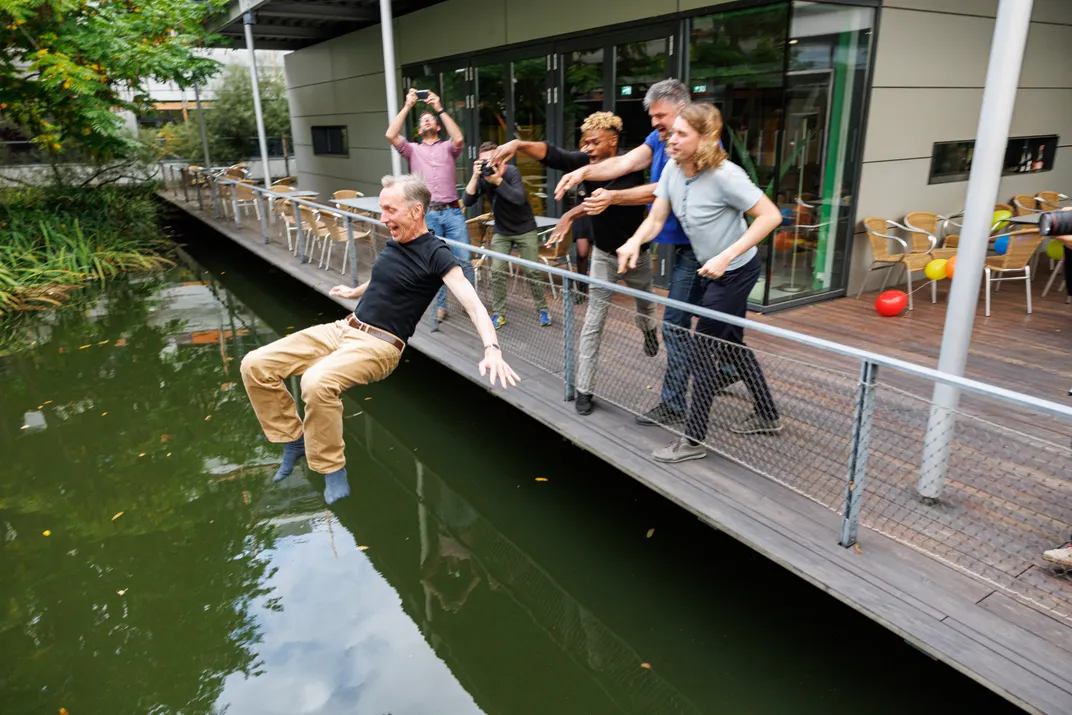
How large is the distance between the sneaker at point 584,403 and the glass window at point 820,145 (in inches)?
108

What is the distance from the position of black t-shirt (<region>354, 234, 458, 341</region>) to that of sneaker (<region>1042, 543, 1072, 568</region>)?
9.00 feet

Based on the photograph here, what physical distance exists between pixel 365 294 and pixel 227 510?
1990 millimetres

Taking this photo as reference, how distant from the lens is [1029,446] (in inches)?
138

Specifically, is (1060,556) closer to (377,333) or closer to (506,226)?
(377,333)

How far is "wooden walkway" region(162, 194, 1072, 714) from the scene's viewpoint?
2242 millimetres

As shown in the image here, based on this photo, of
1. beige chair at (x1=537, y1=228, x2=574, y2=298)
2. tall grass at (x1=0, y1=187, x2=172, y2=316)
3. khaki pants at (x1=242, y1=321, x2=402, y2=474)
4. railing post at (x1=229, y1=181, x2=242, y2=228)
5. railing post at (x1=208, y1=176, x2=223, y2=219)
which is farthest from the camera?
railing post at (x1=208, y1=176, x2=223, y2=219)

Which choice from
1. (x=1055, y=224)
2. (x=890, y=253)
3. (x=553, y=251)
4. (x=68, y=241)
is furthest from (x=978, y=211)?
(x=68, y=241)

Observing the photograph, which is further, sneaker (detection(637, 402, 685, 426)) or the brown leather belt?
sneaker (detection(637, 402, 685, 426))

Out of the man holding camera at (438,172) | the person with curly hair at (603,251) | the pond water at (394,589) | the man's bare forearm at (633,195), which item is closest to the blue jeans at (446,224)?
the man holding camera at (438,172)

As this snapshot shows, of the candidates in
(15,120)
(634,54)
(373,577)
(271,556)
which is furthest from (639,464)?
(15,120)

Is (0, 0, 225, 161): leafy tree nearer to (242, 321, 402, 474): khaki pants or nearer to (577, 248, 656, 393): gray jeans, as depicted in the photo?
(242, 321, 402, 474): khaki pants

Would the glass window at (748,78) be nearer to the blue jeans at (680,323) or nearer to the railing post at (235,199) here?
the blue jeans at (680,323)

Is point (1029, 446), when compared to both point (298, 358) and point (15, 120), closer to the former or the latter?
point (298, 358)

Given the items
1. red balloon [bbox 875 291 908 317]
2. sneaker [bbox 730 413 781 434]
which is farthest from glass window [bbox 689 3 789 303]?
sneaker [bbox 730 413 781 434]
